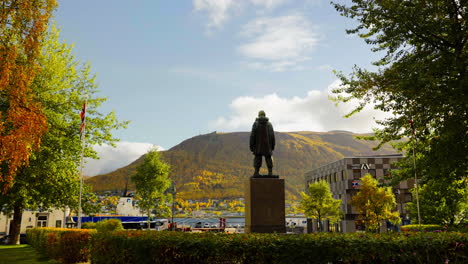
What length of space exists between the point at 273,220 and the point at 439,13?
10.1 meters

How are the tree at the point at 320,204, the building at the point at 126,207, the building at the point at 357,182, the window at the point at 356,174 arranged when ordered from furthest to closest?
the building at the point at 126,207 < the window at the point at 356,174 < the building at the point at 357,182 < the tree at the point at 320,204

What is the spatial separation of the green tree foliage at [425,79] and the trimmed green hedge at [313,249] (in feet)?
19.2

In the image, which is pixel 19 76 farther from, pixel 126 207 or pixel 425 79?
pixel 126 207

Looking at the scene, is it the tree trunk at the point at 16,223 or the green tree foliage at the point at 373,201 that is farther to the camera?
the green tree foliage at the point at 373,201

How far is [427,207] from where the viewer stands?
32031mm

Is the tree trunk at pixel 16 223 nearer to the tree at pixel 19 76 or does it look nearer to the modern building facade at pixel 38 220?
the tree at pixel 19 76

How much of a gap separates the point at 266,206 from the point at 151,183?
3794cm

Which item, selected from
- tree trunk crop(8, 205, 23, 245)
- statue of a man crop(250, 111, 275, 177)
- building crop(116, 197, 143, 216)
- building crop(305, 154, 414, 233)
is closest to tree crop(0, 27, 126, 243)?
tree trunk crop(8, 205, 23, 245)

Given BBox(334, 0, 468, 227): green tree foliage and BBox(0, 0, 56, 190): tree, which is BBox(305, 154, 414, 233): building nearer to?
BBox(334, 0, 468, 227): green tree foliage

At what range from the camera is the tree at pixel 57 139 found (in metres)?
23.4

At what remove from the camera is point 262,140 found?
14203 mm

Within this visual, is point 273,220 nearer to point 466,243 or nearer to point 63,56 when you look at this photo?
point 466,243

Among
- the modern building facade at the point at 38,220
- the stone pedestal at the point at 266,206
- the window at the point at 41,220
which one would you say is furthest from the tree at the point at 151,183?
the stone pedestal at the point at 266,206

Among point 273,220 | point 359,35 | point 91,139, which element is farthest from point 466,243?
point 91,139
